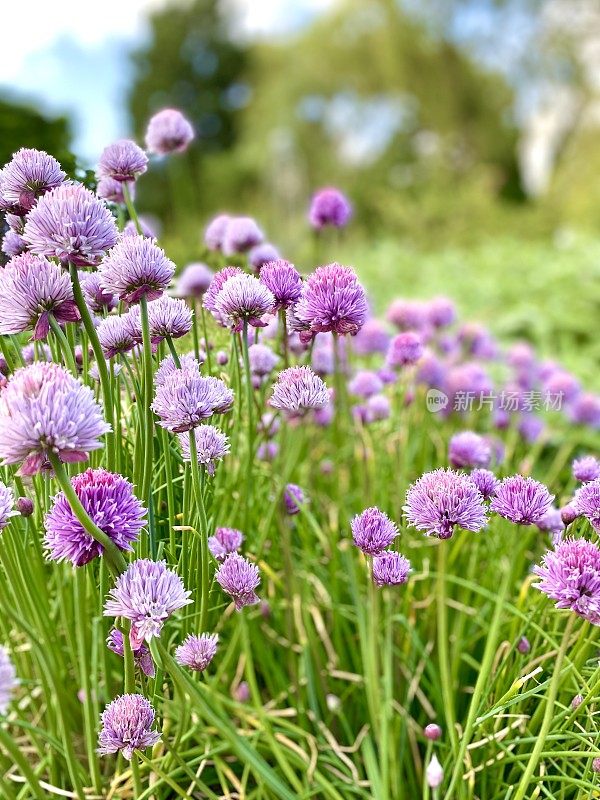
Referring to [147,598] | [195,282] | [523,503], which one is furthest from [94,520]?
[195,282]

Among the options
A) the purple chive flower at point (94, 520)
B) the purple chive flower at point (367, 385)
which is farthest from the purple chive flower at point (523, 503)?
the purple chive flower at point (367, 385)

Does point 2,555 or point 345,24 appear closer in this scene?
point 2,555

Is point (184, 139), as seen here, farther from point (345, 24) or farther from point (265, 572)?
point (345, 24)

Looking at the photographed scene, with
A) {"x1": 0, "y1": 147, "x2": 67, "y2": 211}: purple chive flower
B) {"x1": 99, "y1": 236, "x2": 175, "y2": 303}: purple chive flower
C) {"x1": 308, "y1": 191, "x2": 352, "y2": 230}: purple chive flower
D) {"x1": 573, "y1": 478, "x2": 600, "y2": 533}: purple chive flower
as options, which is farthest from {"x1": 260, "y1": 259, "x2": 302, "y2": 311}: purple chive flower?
{"x1": 308, "y1": 191, "x2": 352, "y2": 230}: purple chive flower

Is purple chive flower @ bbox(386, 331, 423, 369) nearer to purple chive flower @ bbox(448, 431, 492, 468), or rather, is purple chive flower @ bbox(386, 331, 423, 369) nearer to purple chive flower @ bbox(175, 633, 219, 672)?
purple chive flower @ bbox(448, 431, 492, 468)

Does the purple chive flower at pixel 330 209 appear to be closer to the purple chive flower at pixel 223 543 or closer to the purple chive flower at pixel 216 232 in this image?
the purple chive flower at pixel 216 232

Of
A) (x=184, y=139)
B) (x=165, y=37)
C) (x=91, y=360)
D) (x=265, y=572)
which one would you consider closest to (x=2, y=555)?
(x=91, y=360)
